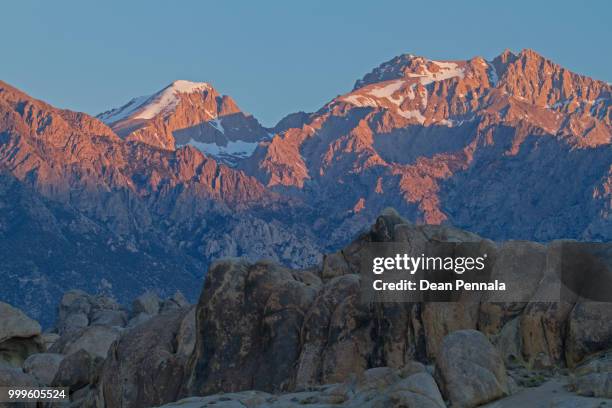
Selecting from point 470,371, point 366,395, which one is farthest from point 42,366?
point 470,371

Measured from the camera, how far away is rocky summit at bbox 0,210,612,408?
34000 mm

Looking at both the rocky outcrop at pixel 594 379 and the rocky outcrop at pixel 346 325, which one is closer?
the rocky outcrop at pixel 594 379

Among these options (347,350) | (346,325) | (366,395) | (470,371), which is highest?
(346,325)

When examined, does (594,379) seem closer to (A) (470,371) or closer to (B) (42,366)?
(A) (470,371)

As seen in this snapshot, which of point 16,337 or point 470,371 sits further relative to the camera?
point 16,337

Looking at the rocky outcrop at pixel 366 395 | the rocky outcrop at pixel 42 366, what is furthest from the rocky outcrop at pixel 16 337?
the rocky outcrop at pixel 366 395

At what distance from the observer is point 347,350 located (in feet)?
151

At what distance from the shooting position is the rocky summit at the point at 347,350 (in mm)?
34000

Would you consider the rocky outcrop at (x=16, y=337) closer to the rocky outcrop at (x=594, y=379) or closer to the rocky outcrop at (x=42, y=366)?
the rocky outcrop at (x=42, y=366)

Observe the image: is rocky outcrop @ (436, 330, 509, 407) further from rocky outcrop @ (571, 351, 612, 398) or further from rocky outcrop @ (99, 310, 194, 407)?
rocky outcrop @ (99, 310, 194, 407)

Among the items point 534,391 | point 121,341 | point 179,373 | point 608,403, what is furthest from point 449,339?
point 121,341

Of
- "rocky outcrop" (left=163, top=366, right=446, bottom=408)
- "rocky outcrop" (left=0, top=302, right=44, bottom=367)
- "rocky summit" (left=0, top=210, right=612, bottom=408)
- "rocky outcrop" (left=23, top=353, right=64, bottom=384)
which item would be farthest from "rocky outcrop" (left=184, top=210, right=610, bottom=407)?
"rocky outcrop" (left=0, top=302, right=44, bottom=367)

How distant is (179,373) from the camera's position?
49062mm

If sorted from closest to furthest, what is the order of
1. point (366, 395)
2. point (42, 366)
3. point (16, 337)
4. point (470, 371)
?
point (470, 371) → point (366, 395) → point (42, 366) → point (16, 337)
